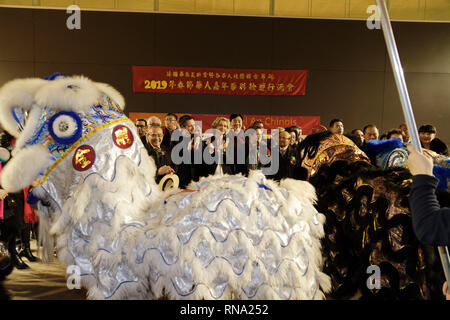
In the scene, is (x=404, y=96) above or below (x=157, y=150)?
above

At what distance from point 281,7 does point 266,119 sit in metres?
2.28

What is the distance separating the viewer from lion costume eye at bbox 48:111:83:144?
1.46 m

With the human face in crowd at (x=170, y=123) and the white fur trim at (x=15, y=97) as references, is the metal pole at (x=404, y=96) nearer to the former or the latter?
the white fur trim at (x=15, y=97)

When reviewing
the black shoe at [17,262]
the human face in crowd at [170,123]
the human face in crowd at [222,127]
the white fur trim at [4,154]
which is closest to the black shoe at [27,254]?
the black shoe at [17,262]

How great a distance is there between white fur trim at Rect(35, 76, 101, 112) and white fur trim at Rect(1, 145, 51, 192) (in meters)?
0.21

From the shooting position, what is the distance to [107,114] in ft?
5.07

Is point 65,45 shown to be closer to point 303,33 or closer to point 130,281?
point 303,33

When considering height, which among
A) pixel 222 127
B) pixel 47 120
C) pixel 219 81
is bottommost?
pixel 222 127

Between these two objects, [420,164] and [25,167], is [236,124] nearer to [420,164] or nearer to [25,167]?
[25,167]

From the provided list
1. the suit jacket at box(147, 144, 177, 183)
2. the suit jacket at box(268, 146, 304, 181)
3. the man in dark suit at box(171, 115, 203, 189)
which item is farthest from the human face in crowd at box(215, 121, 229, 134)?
the suit jacket at box(268, 146, 304, 181)

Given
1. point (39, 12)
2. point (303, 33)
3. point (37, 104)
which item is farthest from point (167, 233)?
point (39, 12)

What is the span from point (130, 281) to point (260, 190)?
65 centimetres

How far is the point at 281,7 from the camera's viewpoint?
22.6 feet

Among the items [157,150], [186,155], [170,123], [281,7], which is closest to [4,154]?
[157,150]
